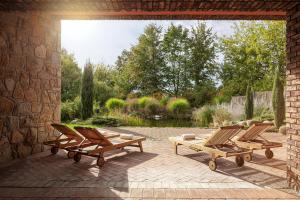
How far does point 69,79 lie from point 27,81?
1627 cm

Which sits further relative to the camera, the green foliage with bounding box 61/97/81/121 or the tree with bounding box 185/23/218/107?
the tree with bounding box 185/23/218/107

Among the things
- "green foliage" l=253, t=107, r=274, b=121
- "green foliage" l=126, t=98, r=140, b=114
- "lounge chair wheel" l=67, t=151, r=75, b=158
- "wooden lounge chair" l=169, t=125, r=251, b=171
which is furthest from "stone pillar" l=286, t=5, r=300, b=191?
"green foliage" l=126, t=98, r=140, b=114

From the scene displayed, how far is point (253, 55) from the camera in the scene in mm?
20047

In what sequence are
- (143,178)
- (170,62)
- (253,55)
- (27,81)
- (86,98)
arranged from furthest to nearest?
(170,62)
(253,55)
(86,98)
(27,81)
(143,178)

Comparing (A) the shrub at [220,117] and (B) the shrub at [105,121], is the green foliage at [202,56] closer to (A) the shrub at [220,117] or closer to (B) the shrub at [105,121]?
(A) the shrub at [220,117]

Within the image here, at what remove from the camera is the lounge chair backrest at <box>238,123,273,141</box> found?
543 centimetres

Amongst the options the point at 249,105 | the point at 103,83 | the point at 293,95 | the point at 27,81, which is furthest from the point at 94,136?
the point at 103,83

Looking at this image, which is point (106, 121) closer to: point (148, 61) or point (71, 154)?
point (71, 154)

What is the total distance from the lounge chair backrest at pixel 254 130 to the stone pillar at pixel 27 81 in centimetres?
469

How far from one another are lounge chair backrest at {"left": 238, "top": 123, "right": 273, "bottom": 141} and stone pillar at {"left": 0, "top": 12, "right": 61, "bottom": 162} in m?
4.69

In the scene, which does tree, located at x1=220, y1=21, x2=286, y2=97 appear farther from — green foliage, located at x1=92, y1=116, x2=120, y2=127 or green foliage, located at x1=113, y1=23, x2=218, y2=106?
green foliage, located at x1=92, y1=116, x2=120, y2=127

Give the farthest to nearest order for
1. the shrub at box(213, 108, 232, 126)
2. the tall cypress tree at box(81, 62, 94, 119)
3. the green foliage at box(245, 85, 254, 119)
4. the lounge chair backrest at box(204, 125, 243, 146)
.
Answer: the tall cypress tree at box(81, 62, 94, 119) < the green foliage at box(245, 85, 254, 119) < the shrub at box(213, 108, 232, 126) < the lounge chair backrest at box(204, 125, 243, 146)

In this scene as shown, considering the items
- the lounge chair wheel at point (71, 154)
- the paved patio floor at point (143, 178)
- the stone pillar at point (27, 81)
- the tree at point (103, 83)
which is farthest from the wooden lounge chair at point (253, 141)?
the tree at point (103, 83)

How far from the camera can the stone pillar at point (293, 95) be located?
370 centimetres
